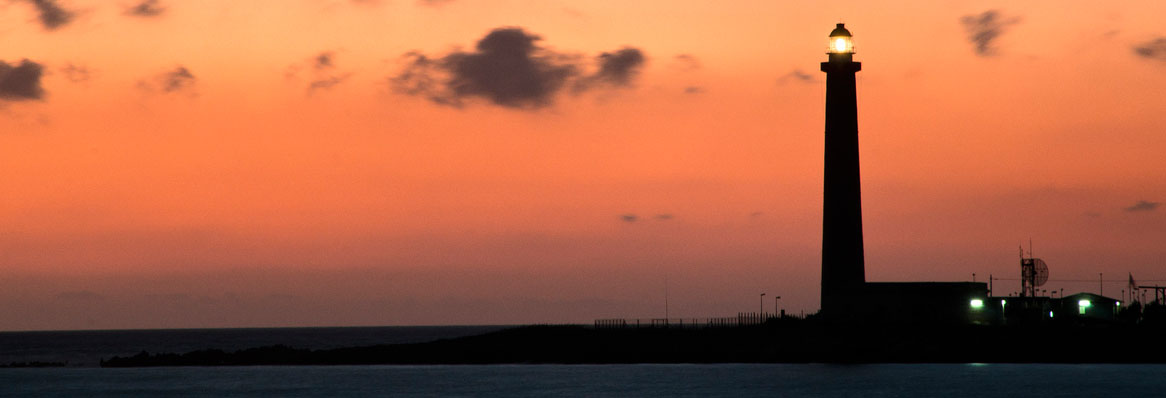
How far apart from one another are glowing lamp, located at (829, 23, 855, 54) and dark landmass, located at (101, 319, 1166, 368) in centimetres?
1832

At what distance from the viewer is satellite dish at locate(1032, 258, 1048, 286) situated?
4203 inches

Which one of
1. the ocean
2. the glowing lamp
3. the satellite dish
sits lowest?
the ocean

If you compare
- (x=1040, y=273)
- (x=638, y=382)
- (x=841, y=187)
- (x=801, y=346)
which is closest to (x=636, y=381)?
(x=638, y=382)

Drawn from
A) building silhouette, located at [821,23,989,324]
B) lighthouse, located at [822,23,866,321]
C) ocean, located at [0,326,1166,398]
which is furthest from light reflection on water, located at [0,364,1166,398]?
lighthouse, located at [822,23,866,321]

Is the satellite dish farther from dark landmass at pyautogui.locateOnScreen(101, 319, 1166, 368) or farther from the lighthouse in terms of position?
the lighthouse

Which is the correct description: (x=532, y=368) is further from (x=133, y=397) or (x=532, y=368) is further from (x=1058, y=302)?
(x=1058, y=302)

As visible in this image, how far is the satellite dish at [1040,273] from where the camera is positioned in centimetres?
10675

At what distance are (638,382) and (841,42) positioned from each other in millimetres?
24938

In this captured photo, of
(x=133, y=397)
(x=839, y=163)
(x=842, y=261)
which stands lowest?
(x=133, y=397)

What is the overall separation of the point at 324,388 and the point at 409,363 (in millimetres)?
19793

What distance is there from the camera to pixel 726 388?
79312 mm

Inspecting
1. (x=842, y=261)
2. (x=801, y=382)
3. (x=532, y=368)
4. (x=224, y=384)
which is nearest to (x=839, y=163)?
(x=842, y=261)

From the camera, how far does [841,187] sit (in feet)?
273

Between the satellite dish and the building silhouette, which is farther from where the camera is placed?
the satellite dish
